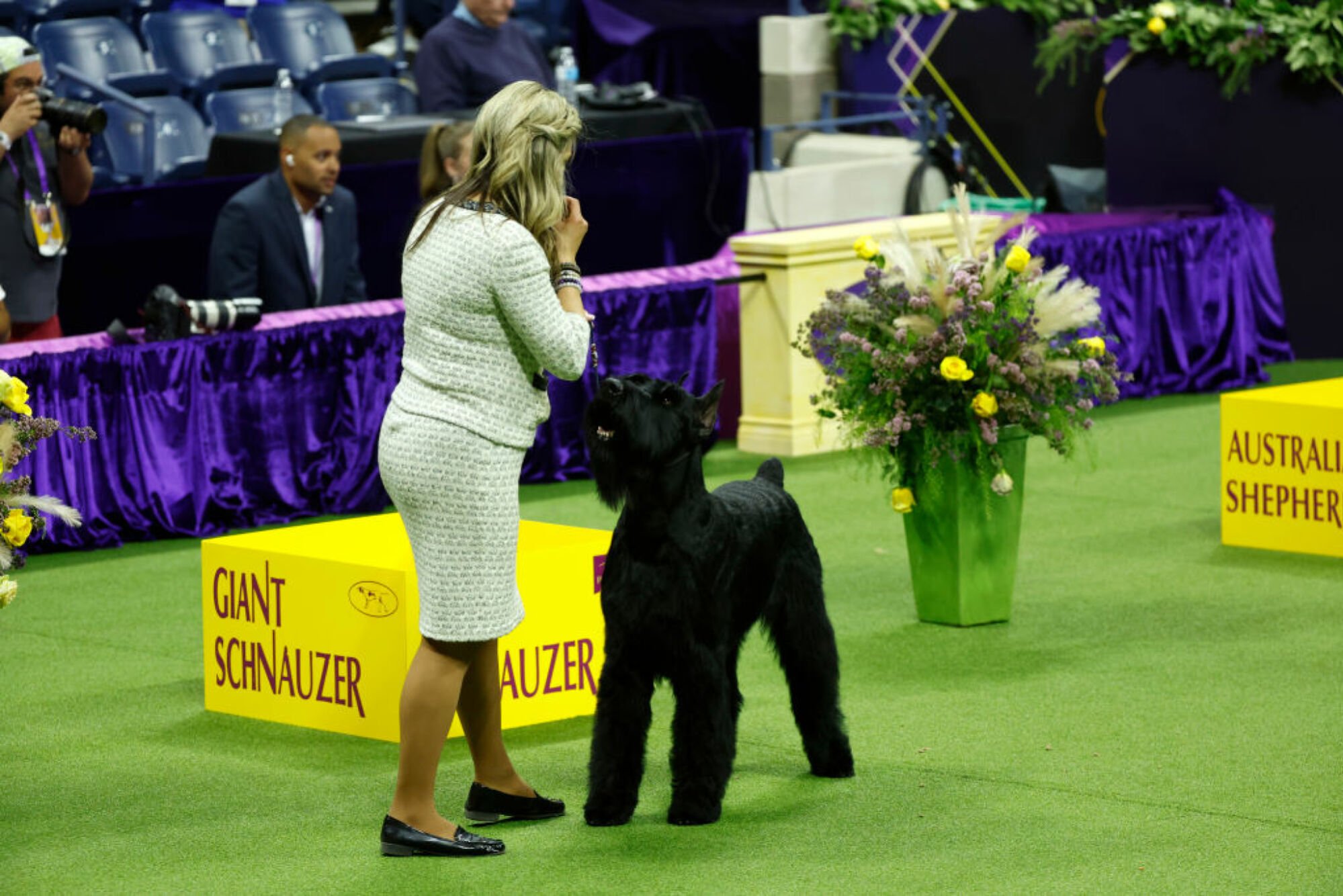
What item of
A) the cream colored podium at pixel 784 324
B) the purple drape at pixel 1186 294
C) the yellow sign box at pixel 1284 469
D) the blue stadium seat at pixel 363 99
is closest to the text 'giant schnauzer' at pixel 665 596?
the yellow sign box at pixel 1284 469

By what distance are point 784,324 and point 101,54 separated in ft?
15.1

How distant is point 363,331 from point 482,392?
15.3 ft

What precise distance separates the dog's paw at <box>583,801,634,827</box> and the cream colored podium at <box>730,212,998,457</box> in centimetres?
547

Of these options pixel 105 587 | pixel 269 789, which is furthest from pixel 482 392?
pixel 105 587

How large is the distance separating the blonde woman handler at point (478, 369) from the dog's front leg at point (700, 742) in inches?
18.5

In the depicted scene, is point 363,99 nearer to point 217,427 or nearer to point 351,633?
point 217,427

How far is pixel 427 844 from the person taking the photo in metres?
4.79

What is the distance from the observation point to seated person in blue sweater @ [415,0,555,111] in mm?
11203

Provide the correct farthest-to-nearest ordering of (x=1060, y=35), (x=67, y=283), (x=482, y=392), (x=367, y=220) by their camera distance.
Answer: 1. (x=1060, y=35)
2. (x=367, y=220)
3. (x=67, y=283)
4. (x=482, y=392)

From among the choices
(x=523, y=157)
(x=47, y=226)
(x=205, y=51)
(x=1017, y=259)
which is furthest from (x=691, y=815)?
(x=205, y=51)

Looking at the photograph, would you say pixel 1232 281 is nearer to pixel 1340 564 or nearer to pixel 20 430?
pixel 1340 564

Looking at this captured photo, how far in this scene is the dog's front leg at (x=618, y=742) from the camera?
16.2 ft

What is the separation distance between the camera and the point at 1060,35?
1440cm

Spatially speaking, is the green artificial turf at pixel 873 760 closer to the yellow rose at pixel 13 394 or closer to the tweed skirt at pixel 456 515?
the tweed skirt at pixel 456 515
